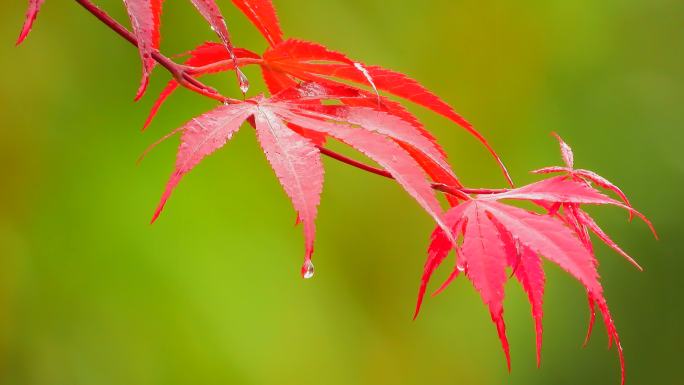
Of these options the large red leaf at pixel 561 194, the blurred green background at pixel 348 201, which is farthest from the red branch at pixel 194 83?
the blurred green background at pixel 348 201

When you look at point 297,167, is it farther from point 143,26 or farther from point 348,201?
point 348,201

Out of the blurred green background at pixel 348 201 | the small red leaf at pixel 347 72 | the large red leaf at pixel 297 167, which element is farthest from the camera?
the blurred green background at pixel 348 201

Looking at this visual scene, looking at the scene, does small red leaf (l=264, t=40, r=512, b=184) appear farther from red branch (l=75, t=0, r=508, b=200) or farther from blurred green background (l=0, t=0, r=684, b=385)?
blurred green background (l=0, t=0, r=684, b=385)

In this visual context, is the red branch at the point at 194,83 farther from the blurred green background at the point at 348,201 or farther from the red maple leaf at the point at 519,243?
the blurred green background at the point at 348,201

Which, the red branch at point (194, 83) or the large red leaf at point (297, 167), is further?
the red branch at point (194, 83)

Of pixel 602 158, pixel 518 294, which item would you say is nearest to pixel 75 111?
pixel 518 294

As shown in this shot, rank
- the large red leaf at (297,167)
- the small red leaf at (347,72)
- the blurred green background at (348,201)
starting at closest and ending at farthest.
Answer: the large red leaf at (297,167) → the small red leaf at (347,72) → the blurred green background at (348,201)

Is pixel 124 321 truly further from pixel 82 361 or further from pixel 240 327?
pixel 240 327

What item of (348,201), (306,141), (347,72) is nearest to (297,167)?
(306,141)

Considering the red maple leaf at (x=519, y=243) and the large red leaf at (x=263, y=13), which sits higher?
the large red leaf at (x=263, y=13)
